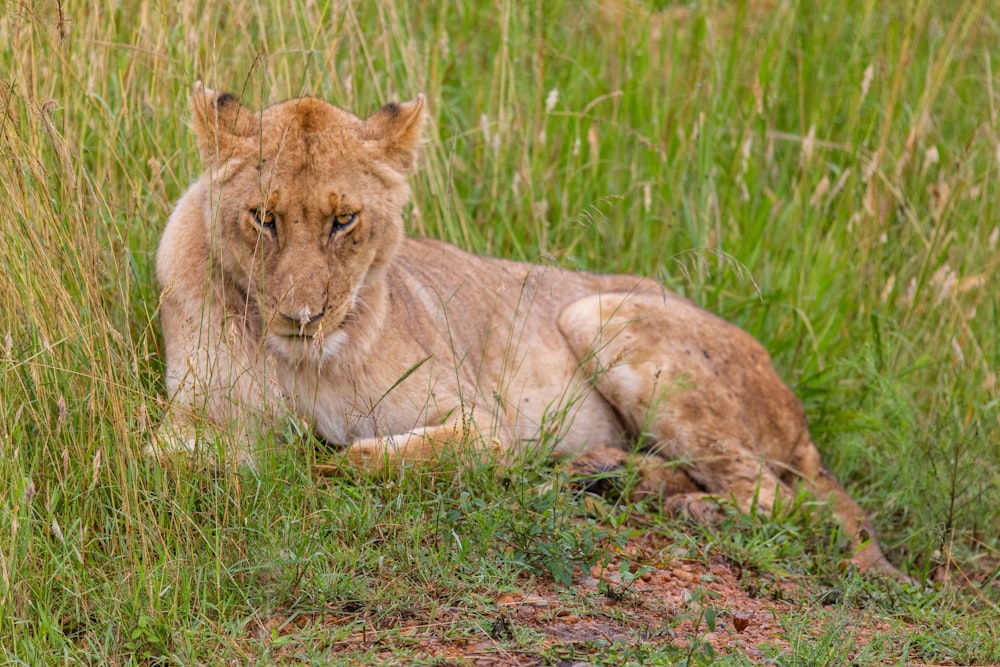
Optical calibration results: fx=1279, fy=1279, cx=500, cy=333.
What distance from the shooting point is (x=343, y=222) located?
13.0ft

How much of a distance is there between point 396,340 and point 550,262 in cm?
64

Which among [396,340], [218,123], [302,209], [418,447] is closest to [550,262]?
[396,340]

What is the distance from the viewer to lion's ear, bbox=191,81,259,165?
402 cm

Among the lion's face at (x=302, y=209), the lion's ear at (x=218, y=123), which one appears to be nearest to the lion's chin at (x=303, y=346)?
the lion's face at (x=302, y=209)

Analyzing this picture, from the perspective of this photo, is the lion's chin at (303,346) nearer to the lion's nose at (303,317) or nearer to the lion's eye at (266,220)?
the lion's nose at (303,317)

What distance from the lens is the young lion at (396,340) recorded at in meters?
3.87

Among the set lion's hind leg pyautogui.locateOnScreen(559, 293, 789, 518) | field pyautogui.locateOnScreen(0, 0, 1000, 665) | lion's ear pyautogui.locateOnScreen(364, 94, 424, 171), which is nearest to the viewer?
field pyautogui.locateOnScreen(0, 0, 1000, 665)

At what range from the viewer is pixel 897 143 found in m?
6.32

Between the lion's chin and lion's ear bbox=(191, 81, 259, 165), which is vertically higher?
lion's ear bbox=(191, 81, 259, 165)

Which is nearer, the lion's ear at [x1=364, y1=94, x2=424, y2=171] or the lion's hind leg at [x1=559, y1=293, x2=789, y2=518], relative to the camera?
the lion's ear at [x1=364, y1=94, x2=424, y2=171]

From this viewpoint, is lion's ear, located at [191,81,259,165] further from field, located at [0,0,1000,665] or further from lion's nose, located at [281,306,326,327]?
lion's nose, located at [281,306,326,327]

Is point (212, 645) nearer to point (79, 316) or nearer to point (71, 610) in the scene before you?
point (71, 610)

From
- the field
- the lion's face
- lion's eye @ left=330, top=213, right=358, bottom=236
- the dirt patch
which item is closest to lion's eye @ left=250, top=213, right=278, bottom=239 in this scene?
the lion's face

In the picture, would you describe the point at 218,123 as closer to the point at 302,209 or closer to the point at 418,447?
the point at 302,209
